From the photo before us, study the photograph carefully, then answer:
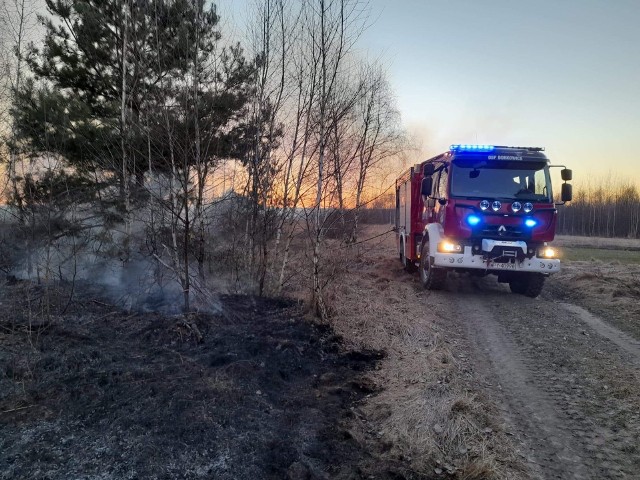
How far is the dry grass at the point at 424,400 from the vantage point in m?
3.61

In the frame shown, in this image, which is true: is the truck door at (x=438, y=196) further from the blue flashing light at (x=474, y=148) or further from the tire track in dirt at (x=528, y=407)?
the tire track in dirt at (x=528, y=407)

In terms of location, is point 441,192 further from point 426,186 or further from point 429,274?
point 429,274

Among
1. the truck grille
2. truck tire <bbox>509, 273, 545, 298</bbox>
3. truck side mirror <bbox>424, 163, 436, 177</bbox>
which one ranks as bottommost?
truck tire <bbox>509, 273, 545, 298</bbox>

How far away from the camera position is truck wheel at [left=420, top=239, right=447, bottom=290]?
35.9ft

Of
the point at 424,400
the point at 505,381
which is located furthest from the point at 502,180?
the point at 424,400

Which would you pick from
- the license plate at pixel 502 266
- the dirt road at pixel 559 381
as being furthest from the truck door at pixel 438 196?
the dirt road at pixel 559 381

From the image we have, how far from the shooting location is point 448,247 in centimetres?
1009

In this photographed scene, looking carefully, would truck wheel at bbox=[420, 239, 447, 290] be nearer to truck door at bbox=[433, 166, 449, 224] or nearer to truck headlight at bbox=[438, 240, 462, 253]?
truck headlight at bbox=[438, 240, 462, 253]

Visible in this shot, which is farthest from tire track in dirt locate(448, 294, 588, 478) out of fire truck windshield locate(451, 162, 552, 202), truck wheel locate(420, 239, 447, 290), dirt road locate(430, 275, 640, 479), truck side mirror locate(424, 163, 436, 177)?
truck side mirror locate(424, 163, 436, 177)

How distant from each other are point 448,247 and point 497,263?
43.4 inches

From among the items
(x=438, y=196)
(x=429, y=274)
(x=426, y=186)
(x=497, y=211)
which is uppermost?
(x=426, y=186)

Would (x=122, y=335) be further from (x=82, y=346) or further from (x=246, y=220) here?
(x=246, y=220)

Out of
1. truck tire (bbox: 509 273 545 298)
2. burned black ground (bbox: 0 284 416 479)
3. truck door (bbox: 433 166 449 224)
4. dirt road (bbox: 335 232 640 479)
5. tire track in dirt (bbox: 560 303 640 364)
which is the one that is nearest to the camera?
burned black ground (bbox: 0 284 416 479)

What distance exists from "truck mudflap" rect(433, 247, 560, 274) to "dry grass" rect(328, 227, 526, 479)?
1471 mm
